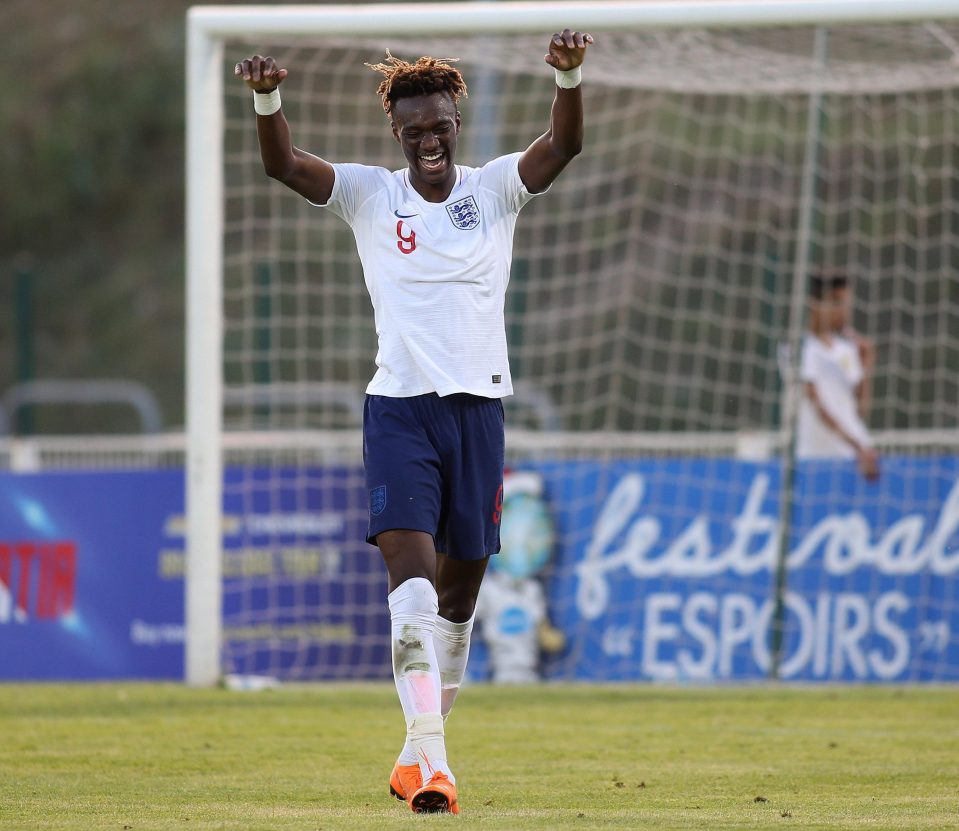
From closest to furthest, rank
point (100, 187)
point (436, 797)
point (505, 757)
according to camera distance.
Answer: point (436, 797), point (505, 757), point (100, 187)

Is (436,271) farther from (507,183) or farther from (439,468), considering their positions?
(439,468)

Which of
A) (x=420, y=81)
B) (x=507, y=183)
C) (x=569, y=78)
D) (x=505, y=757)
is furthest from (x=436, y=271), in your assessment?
(x=505, y=757)

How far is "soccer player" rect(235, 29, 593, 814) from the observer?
5.58m

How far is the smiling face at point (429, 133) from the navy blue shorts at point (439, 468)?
716 millimetres

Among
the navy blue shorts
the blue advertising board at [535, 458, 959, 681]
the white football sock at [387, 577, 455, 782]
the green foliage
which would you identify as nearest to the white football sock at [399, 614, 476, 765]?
the navy blue shorts

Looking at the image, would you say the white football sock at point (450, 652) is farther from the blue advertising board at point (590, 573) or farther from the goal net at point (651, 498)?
the blue advertising board at point (590, 573)

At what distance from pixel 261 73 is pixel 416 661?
1857 millimetres

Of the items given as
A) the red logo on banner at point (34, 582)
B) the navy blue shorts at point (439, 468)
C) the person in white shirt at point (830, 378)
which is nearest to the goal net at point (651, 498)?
the person in white shirt at point (830, 378)

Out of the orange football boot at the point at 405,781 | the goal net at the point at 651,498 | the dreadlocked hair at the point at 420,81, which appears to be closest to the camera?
the orange football boot at the point at 405,781

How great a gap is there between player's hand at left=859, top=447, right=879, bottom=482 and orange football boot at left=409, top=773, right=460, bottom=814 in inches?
235

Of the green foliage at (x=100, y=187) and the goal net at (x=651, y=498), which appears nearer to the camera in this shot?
the goal net at (x=651, y=498)

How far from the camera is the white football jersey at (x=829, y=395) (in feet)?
36.4

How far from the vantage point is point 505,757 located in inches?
278

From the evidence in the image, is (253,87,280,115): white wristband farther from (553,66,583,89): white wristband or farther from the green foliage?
the green foliage
